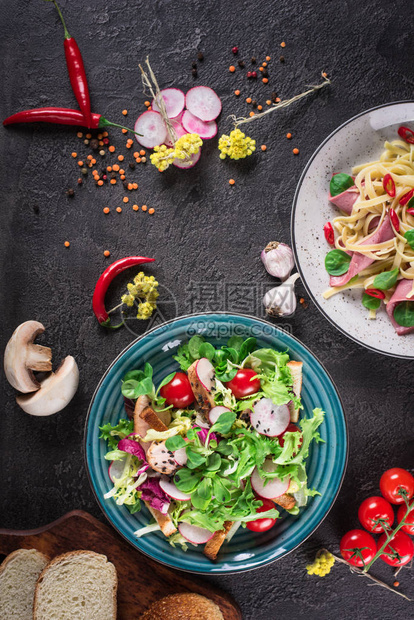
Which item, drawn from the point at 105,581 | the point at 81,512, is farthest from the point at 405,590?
the point at 81,512

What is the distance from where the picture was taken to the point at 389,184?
2.28 m

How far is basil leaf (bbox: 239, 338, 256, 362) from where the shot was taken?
224cm

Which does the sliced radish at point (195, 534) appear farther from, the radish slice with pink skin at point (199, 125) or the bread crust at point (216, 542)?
the radish slice with pink skin at point (199, 125)

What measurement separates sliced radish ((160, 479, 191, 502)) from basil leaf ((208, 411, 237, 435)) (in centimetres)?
36

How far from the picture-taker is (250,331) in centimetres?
230

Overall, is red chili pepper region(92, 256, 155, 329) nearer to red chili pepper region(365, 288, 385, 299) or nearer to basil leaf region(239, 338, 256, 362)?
basil leaf region(239, 338, 256, 362)

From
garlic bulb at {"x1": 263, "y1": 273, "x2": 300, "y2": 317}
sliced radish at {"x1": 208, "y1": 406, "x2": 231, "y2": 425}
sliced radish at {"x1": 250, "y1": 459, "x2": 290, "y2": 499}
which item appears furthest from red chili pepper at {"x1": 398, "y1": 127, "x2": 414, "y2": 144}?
sliced radish at {"x1": 250, "y1": 459, "x2": 290, "y2": 499}

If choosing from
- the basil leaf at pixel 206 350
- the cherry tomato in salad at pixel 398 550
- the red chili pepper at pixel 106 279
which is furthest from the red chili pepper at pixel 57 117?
the cherry tomato in salad at pixel 398 550

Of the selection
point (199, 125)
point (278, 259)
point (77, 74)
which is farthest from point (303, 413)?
point (77, 74)

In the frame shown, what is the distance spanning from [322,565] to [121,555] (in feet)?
3.70

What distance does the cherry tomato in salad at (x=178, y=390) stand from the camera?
7.47 ft

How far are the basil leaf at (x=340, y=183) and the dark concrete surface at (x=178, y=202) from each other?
284mm

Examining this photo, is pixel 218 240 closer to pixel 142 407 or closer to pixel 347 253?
pixel 347 253

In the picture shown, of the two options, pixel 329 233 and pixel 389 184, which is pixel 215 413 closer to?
pixel 329 233
